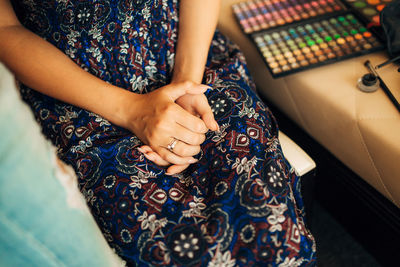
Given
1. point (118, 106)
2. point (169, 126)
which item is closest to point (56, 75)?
point (118, 106)

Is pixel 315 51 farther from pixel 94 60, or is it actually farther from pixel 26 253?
pixel 26 253

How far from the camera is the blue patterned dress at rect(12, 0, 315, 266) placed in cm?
50

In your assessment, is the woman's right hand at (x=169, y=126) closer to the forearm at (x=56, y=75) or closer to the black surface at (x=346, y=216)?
the forearm at (x=56, y=75)

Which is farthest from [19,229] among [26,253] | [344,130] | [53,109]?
[344,130]

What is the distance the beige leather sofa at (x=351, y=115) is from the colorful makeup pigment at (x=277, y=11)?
0.13 m

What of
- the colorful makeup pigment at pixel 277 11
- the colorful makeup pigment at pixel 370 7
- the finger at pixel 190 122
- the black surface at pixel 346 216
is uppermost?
the colorful makeup pigment at pixel 370 7

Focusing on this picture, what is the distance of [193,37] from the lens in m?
0.69

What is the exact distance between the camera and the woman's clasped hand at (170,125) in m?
0.59

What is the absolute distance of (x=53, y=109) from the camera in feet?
2.19

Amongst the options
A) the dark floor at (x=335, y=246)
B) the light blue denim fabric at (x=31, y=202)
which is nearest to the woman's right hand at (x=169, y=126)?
the light blue denim fabric at (x=31, y=202)

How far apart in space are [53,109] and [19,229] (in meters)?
0.41

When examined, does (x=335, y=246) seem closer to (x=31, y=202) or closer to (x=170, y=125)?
(x=170, y=125)

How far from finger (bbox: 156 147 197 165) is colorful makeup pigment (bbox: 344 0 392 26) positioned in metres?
0.59

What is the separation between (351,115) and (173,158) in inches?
16.3
